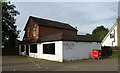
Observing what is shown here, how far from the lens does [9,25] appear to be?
41.2 metres

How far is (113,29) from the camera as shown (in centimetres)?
3975

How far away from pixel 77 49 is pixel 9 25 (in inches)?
932

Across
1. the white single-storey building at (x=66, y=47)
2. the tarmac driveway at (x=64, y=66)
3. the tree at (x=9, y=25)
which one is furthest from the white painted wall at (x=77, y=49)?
the tree at (x=9, y=25)

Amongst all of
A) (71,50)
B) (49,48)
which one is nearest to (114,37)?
(71,50)

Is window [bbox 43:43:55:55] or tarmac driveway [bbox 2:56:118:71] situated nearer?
tarmac driveway [bbox 2:56:118:71]

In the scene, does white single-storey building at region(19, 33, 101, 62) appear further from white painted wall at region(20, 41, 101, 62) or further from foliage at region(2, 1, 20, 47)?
foliage at region(2, 1, 20, 47)

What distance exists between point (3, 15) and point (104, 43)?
2476 cm

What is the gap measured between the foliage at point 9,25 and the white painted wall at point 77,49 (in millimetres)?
22503

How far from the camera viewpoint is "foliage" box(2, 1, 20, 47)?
39.8 m

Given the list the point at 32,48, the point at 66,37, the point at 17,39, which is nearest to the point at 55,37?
the point at 66,37

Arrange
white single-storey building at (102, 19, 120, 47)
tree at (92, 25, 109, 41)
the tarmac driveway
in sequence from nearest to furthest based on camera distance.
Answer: the tarmac driveway < white single-storey building at (102, 19, 120, 47) < tree at (92, 25, 109, 41)

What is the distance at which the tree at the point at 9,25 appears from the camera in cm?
3978

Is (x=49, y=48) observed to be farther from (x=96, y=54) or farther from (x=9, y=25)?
(x=9, y=25)

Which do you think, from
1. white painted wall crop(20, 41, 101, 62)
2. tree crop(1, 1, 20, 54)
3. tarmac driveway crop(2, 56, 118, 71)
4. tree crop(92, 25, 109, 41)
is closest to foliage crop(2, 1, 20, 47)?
tree crop(1, 1, 20, 54)
